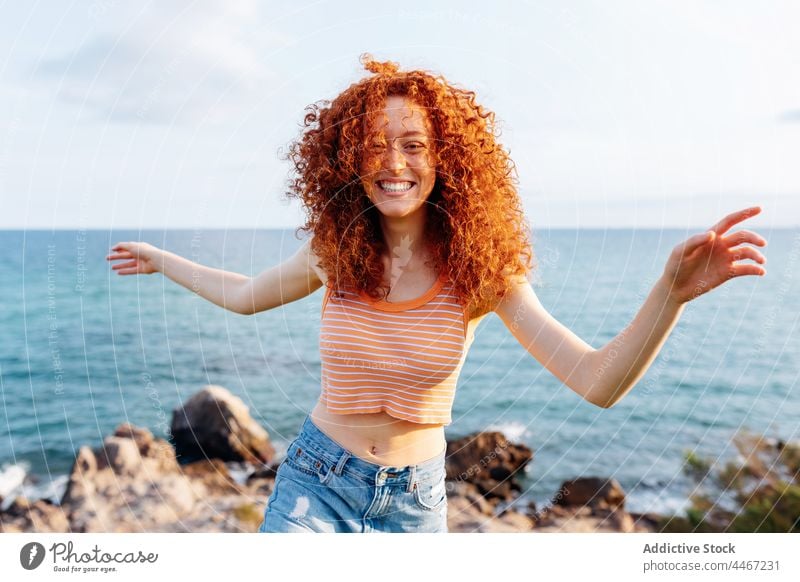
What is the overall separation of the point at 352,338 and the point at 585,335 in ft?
54.9

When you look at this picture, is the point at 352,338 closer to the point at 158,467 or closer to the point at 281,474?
the point at 281,474

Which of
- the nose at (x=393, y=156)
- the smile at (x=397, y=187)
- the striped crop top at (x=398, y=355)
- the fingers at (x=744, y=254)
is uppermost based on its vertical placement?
the nose at (x=393, y=156)

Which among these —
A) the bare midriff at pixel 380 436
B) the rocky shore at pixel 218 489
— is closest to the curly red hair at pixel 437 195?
the bare midriff at pixel 380 436

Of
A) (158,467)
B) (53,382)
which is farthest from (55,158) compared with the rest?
(158,467)

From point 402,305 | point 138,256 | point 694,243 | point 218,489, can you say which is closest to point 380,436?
point 402,305

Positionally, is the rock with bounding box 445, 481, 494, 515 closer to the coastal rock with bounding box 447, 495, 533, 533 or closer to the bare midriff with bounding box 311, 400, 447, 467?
the coastal rock with bounding box 447, 495, 533, 533

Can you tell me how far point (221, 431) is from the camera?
9.36 meters

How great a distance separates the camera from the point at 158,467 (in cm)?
854

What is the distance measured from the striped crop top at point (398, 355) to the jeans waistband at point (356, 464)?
113mm

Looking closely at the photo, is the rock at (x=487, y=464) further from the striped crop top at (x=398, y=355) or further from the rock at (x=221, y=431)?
the striped crop top at (x=398, y=355)
